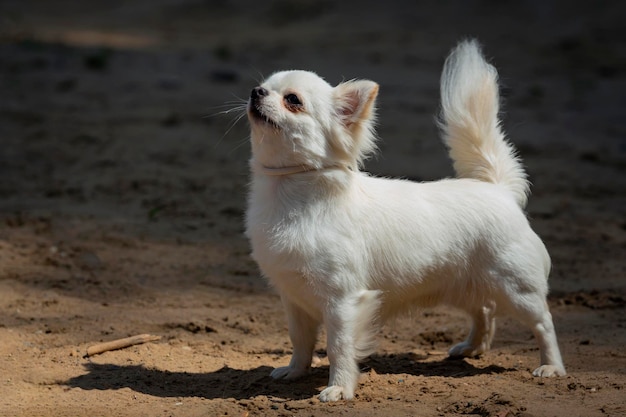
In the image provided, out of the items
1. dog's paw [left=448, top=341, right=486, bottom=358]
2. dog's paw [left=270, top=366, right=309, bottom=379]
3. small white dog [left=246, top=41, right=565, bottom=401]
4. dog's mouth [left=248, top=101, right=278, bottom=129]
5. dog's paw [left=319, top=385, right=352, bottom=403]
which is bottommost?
dog's paw [left=319, top=385, right=352, bottom=403]

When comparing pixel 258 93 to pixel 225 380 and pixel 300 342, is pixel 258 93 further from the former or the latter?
pixel 225 380

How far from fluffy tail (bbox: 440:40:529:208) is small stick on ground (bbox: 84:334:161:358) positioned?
2181 mm

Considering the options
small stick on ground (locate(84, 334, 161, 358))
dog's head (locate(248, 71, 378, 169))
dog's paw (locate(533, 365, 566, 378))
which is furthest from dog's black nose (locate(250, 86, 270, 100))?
dog's paw (locate(533, 365, 566, 378))

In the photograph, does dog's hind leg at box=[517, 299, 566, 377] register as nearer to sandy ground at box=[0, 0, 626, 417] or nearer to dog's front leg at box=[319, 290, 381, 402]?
sandy ground at box=[0, 0, 626, 417]

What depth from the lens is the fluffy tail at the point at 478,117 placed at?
5238 millimetres

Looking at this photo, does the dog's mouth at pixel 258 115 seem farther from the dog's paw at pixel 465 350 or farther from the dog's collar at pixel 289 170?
the dog's paw at pixel 465 350

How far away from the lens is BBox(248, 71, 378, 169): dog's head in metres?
4.44

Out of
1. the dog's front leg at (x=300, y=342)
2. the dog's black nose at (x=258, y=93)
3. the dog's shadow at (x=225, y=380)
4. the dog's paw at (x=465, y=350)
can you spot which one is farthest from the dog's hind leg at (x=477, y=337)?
the dog's black nose at (x=258, y=93)

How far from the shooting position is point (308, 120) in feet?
14.6

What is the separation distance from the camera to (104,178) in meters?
8.63

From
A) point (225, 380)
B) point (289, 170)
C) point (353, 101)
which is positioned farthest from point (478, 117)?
point (225, 380)

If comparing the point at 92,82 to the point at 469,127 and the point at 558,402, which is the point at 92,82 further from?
the point at 558,402

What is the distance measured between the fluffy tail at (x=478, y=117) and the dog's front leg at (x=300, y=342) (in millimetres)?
1360

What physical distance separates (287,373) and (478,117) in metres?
1.86
